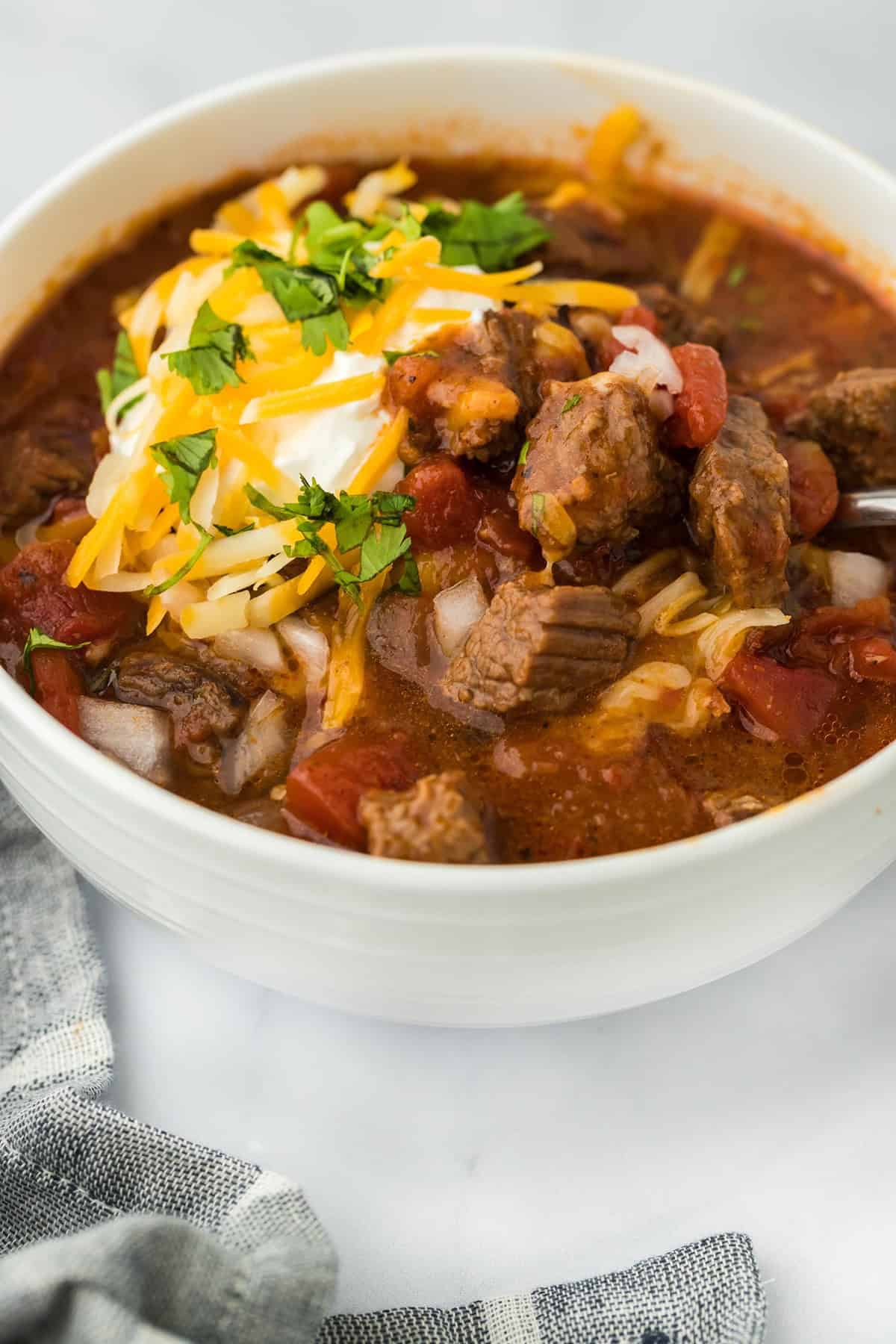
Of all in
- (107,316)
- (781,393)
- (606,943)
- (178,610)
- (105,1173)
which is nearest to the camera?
(606,943)

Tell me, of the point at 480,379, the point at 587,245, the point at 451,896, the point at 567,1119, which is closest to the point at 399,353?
the point at 480,379

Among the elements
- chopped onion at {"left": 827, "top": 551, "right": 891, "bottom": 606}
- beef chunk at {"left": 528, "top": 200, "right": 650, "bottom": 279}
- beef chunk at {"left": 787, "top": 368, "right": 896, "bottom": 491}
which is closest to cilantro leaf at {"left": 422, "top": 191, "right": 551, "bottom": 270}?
beef chunk at {"left": 528, "top": 200, "right": 650, "bottom": 279}

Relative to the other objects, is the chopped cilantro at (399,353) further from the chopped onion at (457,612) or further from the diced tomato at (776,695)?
the diced tomato at (776,695)

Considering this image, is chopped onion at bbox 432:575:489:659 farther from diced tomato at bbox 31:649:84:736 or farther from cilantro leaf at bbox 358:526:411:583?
diced tomato at bbox 31:649:84:736

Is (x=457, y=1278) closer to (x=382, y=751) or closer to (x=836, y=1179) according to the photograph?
(x=836, y=1179)

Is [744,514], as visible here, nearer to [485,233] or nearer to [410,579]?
[410,579]

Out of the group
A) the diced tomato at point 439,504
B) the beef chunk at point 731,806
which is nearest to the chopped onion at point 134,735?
the diced tomato at point 439,504

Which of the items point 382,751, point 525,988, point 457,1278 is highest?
point 382,751

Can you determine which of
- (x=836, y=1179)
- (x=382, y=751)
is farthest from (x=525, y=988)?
(x=836, y=1179)
